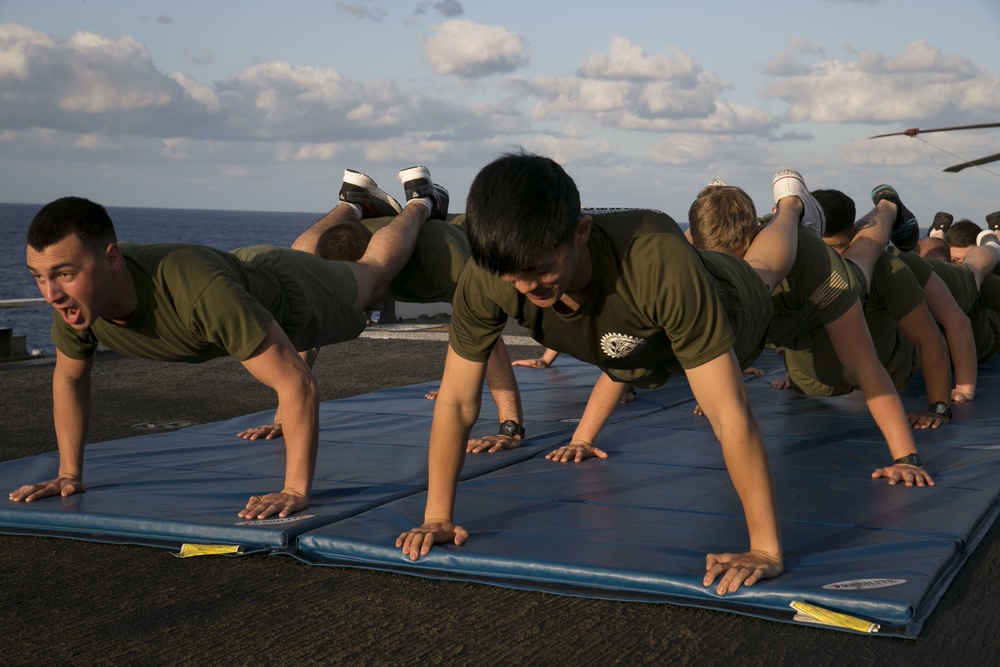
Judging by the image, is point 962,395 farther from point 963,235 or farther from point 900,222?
point 963,235

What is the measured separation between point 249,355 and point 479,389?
0.88 meters

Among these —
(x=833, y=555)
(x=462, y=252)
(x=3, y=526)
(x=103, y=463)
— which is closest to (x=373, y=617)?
(x=833, y=555)

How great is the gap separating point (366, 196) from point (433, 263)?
2.47 ft

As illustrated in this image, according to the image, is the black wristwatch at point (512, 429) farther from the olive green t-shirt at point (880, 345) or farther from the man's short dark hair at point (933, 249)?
the man's short dark hair at point (933, 249)

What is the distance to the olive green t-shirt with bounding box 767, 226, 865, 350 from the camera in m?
4.14

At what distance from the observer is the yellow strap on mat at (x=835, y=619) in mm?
2559

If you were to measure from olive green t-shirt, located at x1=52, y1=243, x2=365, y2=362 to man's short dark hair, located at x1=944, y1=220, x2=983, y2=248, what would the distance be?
654 cm

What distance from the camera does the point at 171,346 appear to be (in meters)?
3.77

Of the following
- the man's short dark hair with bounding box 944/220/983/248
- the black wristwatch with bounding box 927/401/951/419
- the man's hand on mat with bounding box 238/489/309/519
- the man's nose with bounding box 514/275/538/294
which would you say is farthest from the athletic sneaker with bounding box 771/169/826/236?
the man's short dark hair with bounding box 944/220/983/248

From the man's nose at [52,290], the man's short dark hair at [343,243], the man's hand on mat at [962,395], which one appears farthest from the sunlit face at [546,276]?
the man's hand on mat at [962,395]

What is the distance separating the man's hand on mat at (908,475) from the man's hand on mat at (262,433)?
2.81m

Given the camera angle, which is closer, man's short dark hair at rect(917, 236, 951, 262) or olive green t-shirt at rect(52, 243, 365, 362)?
olive green t-shirt at rect(52, 243, 365, 362)

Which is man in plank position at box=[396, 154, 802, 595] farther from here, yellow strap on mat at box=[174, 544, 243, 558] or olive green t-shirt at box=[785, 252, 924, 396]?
olive green t-shirt at box=[785, 252, 924, 396]

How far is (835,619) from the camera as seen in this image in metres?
2.59
